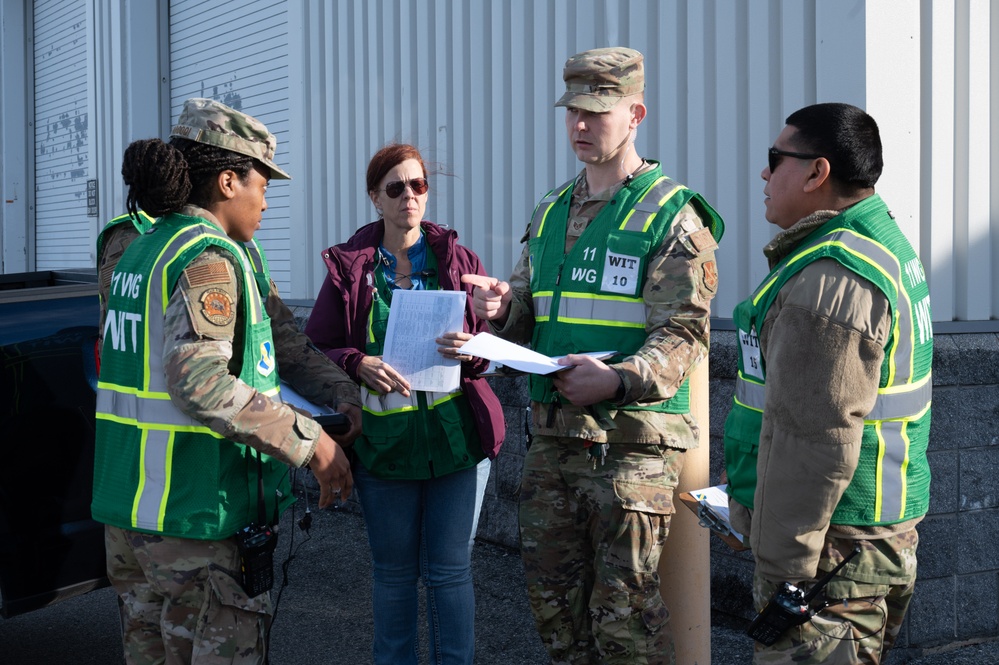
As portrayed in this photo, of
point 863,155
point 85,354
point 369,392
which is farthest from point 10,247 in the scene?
point 863,155

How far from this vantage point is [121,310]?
260cm

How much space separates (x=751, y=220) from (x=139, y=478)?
2972mm

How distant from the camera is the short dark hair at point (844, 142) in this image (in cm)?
234

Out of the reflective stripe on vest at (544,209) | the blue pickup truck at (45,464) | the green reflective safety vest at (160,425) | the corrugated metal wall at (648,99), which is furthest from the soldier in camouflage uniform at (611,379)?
the blue pickup truck at (45,464)

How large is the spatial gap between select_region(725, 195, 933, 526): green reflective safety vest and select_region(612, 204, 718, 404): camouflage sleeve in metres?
0.54

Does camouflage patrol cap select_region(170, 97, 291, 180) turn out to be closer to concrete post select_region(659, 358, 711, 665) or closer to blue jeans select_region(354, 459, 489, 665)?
blue jeans select_region(354, 459, 489, 665)

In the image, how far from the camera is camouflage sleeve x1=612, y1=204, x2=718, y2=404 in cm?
290

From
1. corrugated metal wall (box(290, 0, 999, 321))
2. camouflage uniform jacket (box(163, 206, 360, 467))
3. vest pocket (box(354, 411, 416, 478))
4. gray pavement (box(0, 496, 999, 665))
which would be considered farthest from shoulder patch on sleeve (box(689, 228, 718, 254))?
gray pavement (box(0, 496, 999, 665))

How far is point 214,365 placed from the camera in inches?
96.7

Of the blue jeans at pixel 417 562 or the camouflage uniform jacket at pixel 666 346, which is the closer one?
the camouflage uniform jacket at pixel 666 346

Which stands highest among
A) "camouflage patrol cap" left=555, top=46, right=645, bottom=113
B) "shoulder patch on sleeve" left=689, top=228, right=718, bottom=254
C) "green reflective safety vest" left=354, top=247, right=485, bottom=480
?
"camouflage patrol cap" left=555, top=46, right=645, bottom=113

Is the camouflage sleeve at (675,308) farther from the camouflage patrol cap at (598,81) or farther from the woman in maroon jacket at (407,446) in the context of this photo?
the woman in maroon jacket at (407,446)

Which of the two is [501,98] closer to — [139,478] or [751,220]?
[751,220]

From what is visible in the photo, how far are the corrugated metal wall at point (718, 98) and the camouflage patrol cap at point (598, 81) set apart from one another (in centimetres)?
132
